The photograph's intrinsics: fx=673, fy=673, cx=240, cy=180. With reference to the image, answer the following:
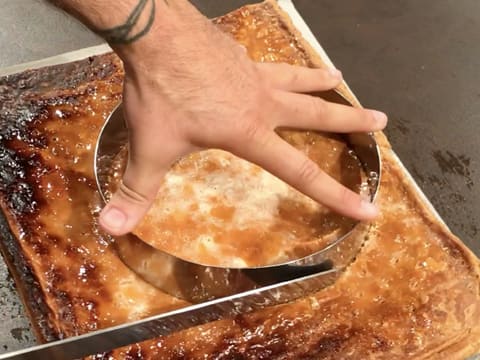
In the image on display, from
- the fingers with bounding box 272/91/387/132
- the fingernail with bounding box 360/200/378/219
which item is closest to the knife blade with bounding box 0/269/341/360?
the fingernail with bounding box 360/200/378/219

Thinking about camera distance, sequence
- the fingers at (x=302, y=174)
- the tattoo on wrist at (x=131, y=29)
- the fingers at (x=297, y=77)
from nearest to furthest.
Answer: the tattoo on wrist at (x=131, y=29) → the fingers at (x=302, y=174) → the fingers at (x=297, y=77)

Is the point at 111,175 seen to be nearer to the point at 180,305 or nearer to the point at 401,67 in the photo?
the point at 180,305

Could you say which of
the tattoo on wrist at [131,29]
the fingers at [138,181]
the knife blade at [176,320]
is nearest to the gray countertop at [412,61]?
the knife blade at [176,320]

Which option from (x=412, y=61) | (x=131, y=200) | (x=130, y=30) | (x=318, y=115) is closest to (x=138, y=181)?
(x=131, y=200)

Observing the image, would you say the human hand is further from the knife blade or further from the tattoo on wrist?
the knife blade

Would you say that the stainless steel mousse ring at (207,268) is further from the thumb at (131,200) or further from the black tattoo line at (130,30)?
the black tattoo line at (130,30)

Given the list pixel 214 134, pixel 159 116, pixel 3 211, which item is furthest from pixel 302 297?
pixel 3 211

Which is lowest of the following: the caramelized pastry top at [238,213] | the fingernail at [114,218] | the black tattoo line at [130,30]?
the caramelized pastry top at [238,213]

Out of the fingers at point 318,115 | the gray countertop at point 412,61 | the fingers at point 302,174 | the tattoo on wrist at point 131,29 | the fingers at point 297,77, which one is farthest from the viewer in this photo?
the gray countertop at point 412,61
